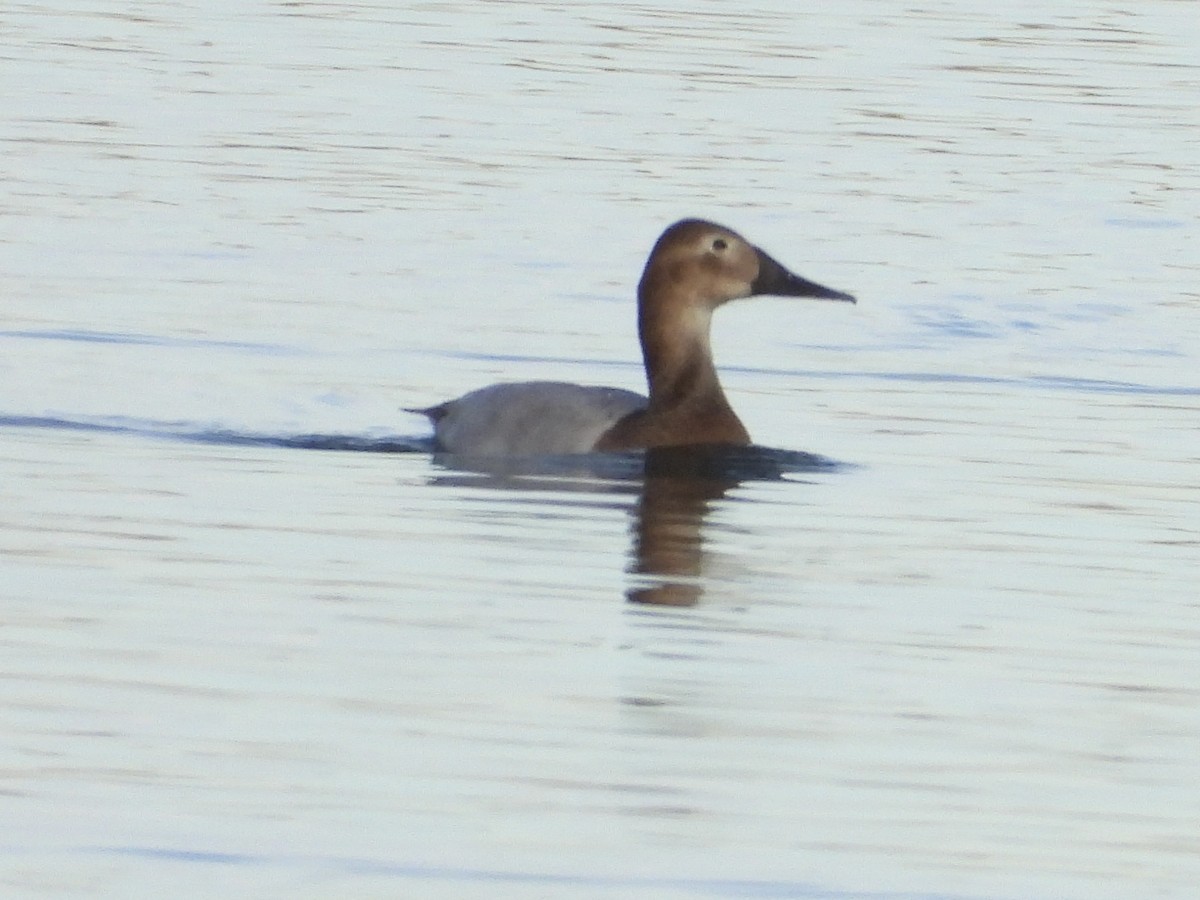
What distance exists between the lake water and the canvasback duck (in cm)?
27

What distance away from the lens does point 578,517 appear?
9.42 meters

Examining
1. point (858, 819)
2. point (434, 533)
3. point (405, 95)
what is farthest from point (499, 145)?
point (858, 819)

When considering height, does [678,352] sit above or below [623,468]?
above

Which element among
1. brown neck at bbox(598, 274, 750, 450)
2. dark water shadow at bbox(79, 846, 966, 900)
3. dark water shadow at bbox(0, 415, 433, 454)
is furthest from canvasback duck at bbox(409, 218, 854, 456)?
dark water shadow at bbox(79, 846, 966, 900)

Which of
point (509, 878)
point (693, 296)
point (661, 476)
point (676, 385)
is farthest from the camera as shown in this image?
point (693, 296)

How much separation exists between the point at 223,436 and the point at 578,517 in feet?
6.79

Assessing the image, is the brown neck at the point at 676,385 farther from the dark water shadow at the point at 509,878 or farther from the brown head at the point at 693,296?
the dark water shadow at the point at 509,878

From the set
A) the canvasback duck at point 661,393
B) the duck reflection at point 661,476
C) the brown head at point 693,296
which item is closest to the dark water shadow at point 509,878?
the duck reflection at point 661,476

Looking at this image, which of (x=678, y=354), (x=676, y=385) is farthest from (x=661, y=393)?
(x=678, y=354)

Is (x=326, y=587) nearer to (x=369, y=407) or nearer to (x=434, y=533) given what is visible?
(x=434, y=533)

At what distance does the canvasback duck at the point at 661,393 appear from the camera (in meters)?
10.9

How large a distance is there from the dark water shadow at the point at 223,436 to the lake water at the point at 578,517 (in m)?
0.03

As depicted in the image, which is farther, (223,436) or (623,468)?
(223,436)

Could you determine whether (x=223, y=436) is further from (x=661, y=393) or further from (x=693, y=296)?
(x=693, y=296)
